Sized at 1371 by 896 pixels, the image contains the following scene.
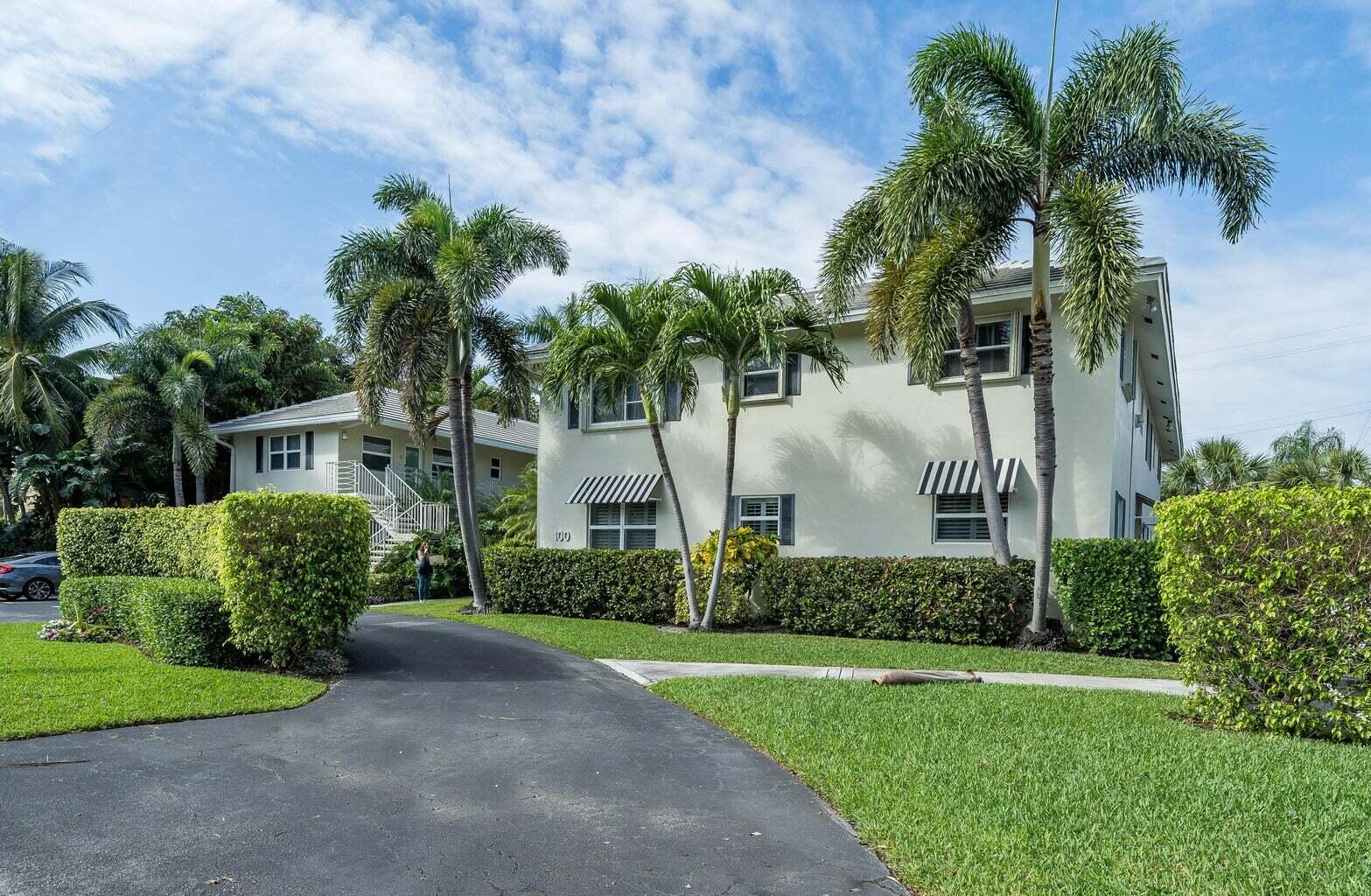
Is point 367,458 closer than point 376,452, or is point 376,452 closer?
point 367,458

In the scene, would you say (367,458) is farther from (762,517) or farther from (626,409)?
(762,517)

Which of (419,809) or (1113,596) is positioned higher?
(1113,596)

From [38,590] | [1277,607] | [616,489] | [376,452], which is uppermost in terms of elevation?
[376,452]

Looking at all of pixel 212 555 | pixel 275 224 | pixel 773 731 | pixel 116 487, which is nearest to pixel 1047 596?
pixel 773 731

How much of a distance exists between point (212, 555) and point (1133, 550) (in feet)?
40.5

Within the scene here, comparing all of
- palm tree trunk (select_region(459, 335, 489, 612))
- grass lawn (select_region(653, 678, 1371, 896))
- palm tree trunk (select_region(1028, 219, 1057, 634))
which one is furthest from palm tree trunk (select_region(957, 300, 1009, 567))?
palm tree trunk (select_region(459, 335, 489, 612))

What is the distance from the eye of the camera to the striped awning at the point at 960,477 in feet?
52.2

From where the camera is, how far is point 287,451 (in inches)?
1203

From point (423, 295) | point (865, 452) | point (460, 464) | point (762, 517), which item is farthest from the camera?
point (460, 464)

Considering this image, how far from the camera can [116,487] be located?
32500 mm

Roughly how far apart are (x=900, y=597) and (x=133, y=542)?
14001mm

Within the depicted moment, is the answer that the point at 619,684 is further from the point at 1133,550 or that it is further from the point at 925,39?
the point at 925,39

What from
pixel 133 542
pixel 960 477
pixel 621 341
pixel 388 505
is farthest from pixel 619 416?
pixel 388 505

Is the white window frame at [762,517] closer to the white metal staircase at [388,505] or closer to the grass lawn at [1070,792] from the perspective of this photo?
the grass lawn at [1070,792]
